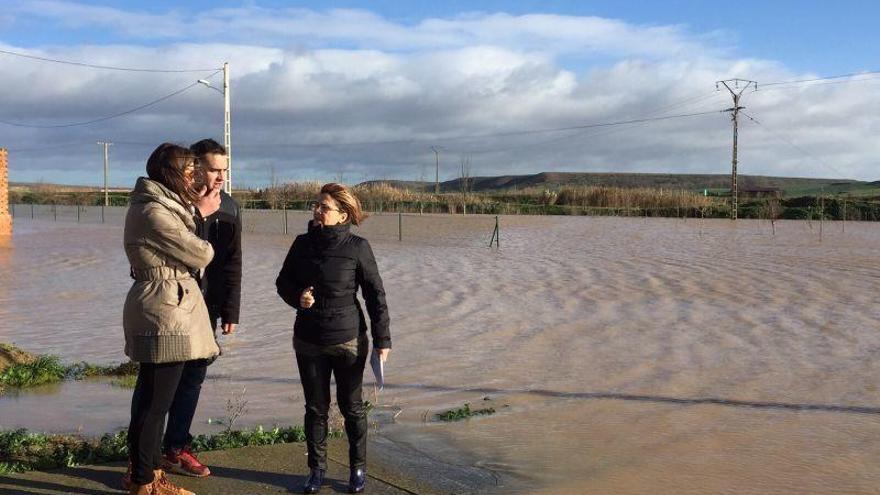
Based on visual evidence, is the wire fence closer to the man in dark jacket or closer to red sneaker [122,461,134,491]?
the man in dark jacket

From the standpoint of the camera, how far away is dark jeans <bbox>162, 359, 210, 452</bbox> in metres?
4.78

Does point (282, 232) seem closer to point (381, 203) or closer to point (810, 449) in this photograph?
point (381, 203)

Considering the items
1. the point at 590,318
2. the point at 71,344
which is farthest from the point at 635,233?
the point at 71,344

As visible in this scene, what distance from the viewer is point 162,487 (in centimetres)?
428

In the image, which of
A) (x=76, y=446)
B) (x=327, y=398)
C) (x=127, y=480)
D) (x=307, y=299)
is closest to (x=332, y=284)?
(x=307, y=299)

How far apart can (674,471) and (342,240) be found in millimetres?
2533

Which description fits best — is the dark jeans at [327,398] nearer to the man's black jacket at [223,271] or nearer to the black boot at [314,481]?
the black boot at [314,481]

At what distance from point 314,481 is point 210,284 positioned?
121cm

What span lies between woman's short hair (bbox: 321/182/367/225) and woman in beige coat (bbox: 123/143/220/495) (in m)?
0.69

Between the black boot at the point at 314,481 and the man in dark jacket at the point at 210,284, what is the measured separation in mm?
577

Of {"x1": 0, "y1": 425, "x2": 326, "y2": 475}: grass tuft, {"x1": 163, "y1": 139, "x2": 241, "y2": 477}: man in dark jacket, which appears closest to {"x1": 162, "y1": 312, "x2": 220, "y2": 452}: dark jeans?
{"x1": 163, "y1": 139, "x2": 241, "y2": 477}: man in dark jacket

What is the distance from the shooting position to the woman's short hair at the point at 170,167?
13.8ft

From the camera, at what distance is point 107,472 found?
186 inches

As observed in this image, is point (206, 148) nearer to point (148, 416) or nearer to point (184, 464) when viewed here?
point (148, 416)
